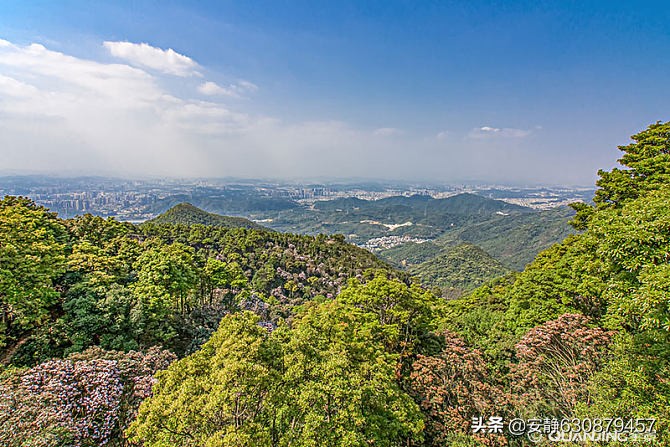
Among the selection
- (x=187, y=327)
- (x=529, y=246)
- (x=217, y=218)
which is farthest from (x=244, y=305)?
(x=529, y=246)

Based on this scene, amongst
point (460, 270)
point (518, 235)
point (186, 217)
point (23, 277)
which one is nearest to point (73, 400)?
point (23, 277)

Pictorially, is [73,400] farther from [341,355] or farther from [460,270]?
[460,270]

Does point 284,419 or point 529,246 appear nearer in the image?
point 284,419

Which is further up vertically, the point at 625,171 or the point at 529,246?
the point at 625,171

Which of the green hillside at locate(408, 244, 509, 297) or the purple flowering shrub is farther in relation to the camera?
the green hillside at locate(408, 244, 509, 297)

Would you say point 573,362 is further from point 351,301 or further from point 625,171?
point 625,171

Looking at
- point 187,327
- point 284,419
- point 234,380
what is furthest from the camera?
point 187,327

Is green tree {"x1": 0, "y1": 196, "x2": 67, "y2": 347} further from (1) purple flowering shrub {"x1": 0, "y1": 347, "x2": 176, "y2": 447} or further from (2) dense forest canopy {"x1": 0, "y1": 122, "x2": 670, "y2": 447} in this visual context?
(1) purple flowering shrub {"x1": 0, "y1": 347, "x2": 176, "y2": 447}

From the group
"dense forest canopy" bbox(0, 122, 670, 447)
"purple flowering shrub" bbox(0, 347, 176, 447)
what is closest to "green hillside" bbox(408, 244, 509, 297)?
"dense forest canopy" bbox(0, 122, 670, 447)

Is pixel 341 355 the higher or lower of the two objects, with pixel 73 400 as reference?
higher
